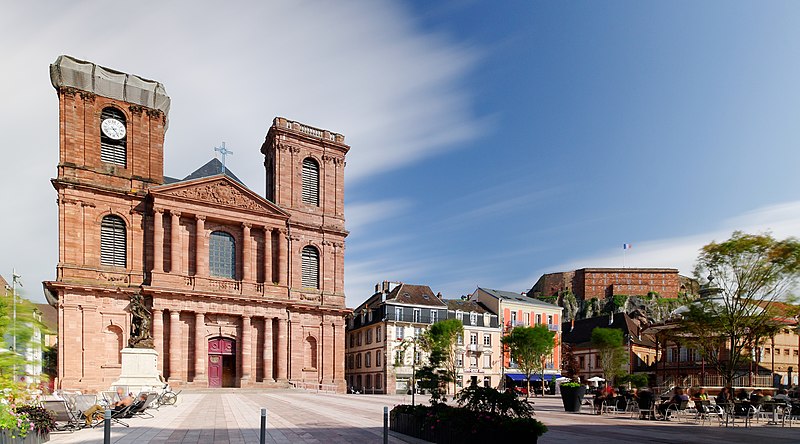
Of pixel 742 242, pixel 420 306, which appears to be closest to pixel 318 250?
pixel 420 306

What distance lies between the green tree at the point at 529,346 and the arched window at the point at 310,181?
22434mm

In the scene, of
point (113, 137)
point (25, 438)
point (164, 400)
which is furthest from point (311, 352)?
point (25, 438)

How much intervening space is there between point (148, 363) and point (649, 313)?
108 m

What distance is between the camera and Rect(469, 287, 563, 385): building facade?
57625 millimetres

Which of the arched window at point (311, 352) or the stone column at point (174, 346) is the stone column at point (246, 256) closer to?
the stone column at point (174, 346)

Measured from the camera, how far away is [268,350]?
41.0 meters

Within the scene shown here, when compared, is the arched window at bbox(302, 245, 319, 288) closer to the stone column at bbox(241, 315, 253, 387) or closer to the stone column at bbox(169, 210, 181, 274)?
the stone column at bbox(241, 315, 253, 387)

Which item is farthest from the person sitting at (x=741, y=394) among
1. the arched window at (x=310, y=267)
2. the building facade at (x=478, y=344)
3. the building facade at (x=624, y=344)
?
the building facade at (x=624, y=344)

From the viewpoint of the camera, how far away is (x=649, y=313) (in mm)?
112500

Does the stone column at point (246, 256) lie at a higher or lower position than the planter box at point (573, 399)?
higher

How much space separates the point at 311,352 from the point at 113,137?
22.2m

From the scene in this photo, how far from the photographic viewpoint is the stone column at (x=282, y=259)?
43312 millimetres

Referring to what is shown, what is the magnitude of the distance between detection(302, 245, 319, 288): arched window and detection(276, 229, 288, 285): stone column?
218 centimetres

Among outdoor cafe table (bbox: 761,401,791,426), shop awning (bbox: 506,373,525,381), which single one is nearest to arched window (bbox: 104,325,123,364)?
outdoor cafe table (bbox: 761,401,791,426)
